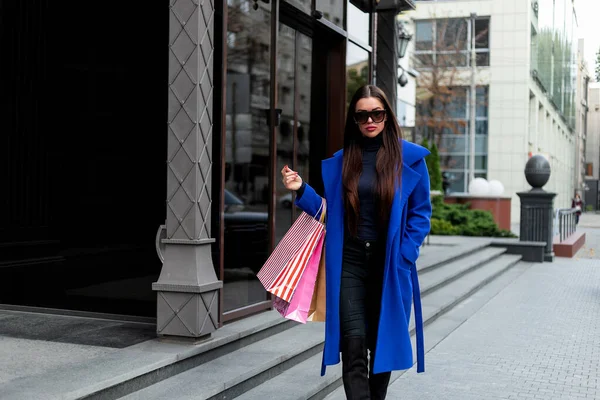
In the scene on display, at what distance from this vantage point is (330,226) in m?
3.99

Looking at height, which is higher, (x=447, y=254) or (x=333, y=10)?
(x=333, y=10)

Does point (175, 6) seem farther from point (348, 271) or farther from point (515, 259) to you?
point (515, 259)

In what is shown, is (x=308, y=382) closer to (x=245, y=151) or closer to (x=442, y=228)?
(x=245, y=151)

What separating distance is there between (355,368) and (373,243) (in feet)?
2.19

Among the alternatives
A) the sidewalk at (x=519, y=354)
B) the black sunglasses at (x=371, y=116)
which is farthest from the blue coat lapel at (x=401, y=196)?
the sidewalk at (x=519, y=354)

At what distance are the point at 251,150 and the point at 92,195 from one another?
1.73 metres

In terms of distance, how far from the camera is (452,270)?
12156 millimetres

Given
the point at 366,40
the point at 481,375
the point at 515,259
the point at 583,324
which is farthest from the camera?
the point at 515,259

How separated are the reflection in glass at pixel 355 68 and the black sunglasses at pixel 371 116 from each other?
5.45 meters

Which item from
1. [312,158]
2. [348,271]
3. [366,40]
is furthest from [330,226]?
[366,40]

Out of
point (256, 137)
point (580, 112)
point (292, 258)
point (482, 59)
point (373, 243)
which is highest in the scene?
point (580, 112)

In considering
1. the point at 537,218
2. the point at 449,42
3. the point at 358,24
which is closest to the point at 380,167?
the point at 358,24

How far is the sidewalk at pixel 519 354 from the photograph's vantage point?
571cm

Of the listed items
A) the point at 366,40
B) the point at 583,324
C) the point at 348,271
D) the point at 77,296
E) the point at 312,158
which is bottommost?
the point at 583,324
